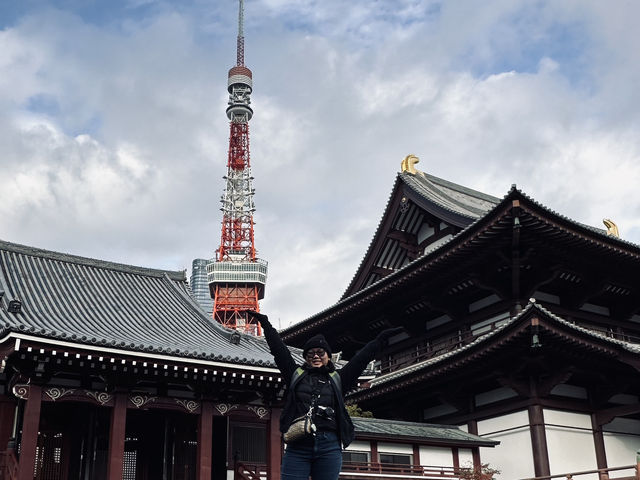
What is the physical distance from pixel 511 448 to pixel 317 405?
17.0 meters

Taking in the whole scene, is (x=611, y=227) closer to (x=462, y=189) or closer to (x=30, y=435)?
(x=462, y=189)

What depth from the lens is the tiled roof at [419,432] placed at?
66.1 feet

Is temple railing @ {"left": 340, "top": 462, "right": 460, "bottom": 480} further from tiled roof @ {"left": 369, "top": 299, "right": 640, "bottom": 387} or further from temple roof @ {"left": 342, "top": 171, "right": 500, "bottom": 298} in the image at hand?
temple roof @ {"left": 342, "top": 171, "right": 500, "bottom": 298}

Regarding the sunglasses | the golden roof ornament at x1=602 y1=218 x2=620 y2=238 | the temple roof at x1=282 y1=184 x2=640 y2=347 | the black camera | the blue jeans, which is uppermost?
the golden roof ornament at x1=602 y1=218 x2=620 y2=238

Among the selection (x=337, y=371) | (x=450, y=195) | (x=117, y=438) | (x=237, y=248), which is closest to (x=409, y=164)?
(x=450, y=195)

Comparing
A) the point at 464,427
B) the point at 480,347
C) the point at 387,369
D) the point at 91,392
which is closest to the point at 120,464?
the point at 91,392

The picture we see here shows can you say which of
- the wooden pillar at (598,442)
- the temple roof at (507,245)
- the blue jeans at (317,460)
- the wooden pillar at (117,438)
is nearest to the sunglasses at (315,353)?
the blue jeans at (317,460)

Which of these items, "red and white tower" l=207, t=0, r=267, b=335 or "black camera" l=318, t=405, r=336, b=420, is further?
"red and white tower" l=207, t=0, r=267, b=335

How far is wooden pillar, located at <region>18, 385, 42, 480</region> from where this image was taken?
1400 centimetres

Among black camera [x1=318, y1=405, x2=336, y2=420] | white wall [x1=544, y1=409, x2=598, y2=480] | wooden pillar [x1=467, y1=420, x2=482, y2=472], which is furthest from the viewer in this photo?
wooden pillar [x1=467, y1=420, x2=482, y2=472]

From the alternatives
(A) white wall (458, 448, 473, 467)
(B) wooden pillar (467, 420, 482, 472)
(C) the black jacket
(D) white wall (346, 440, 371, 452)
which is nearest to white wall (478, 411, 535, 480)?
(B) wooden pillar (467, 420, 482, 472)

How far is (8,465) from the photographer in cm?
1466

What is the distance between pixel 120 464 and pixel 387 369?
45.7ft

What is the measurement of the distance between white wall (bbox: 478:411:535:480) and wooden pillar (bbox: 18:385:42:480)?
43.0ft
